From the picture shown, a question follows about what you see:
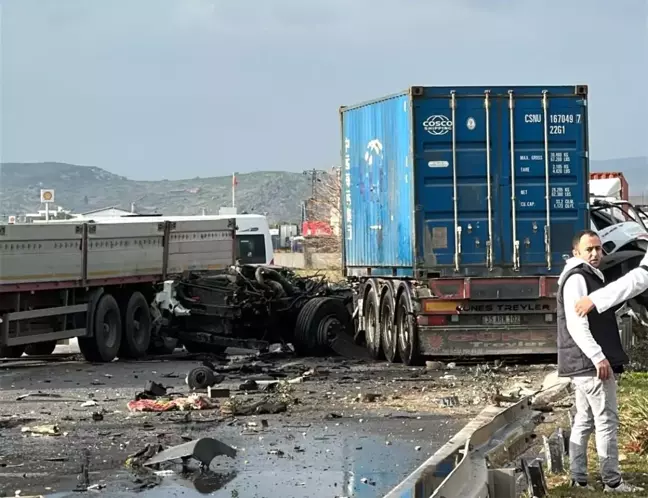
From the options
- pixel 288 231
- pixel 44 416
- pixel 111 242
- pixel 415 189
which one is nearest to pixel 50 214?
pixel 111 242

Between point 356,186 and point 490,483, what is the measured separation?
13.5 m

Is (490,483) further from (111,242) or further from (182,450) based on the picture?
(111,242)

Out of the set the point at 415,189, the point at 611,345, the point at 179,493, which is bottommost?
the point at 179,493

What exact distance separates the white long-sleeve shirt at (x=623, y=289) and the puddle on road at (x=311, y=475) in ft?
6.34

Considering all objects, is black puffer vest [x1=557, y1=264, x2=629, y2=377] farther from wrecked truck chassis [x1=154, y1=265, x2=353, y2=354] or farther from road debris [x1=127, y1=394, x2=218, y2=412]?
wrecked truck chassis [x1=154, y1=265, x2=353, y2=354]

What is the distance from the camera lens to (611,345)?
8.84 m

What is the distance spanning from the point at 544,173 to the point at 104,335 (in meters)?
7.38

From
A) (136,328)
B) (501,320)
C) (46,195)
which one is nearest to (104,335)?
(136,328)

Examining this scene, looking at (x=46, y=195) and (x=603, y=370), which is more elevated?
(x=46, y=195)

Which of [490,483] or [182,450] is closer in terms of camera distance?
[490,483]

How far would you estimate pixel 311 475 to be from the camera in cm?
966

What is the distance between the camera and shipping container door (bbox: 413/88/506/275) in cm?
1803

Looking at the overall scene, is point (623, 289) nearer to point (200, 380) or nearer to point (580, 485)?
point (580, 485)

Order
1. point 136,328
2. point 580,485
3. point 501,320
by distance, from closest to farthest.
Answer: point 580,485 → point 501,320 → point 136,328
